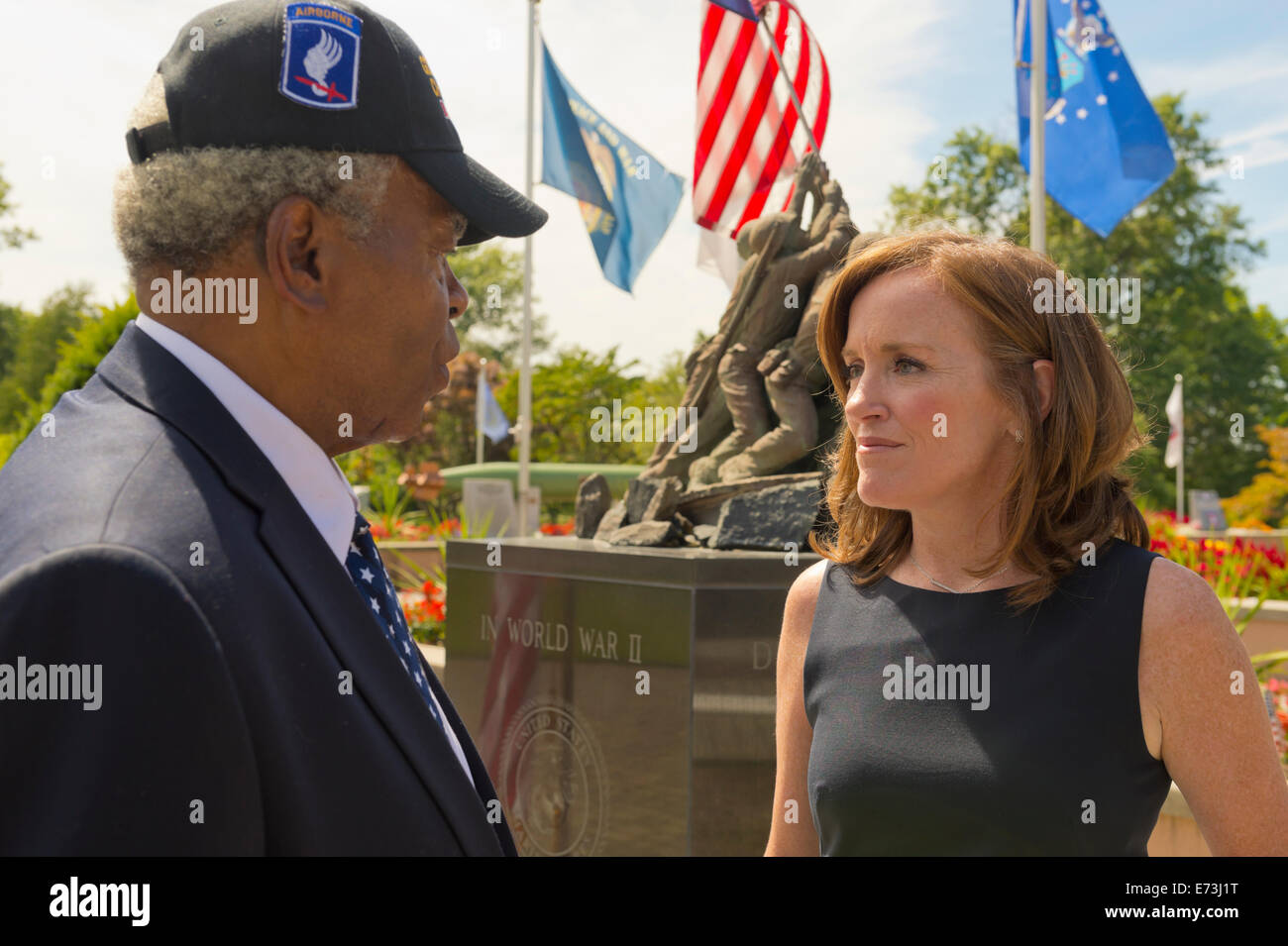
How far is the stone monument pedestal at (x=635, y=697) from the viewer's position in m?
4.80

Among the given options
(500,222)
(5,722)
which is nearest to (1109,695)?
(500,222)

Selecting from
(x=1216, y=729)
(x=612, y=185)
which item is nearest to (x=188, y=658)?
(x=1216, y=729)

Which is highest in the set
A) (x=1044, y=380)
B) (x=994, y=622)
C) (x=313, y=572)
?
(x=1044, y=380)

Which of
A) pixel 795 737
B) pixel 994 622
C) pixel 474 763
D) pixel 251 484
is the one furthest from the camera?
pixel 795 737

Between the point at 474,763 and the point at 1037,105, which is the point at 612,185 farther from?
the point at 474,763

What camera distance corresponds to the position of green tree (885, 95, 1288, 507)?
132 feet

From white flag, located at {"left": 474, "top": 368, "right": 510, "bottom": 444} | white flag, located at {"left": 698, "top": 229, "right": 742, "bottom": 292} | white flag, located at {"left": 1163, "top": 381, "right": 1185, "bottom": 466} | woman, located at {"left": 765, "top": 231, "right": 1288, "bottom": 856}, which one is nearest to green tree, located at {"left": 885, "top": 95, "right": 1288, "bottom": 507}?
white flag, located at {"left": 1163, "top": 381, "right": 1185, "bottom": 466}

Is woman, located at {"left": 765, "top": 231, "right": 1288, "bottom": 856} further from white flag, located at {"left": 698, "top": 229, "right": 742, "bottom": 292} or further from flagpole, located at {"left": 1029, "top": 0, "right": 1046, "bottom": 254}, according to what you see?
white flag, located at {"left": 698, "top": 229, "right": 742, "bottom": 292}

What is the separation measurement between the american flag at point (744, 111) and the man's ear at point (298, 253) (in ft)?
30.7

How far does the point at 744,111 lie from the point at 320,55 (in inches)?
377

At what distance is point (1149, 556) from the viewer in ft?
6.87

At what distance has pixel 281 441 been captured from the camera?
1522 millimetres

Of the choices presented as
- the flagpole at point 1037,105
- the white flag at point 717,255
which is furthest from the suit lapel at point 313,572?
the white flag at point 717,255

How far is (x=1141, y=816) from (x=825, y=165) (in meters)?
5.51
